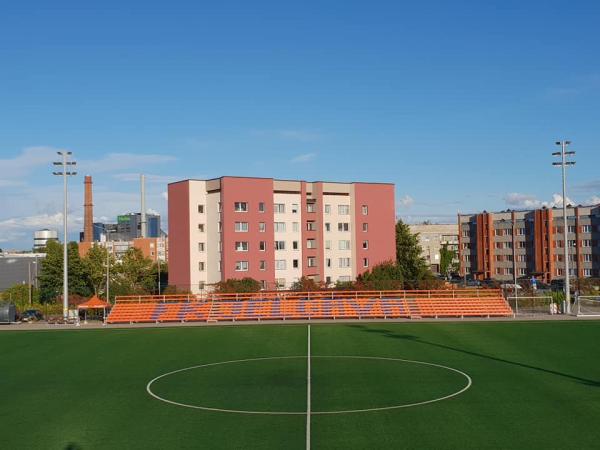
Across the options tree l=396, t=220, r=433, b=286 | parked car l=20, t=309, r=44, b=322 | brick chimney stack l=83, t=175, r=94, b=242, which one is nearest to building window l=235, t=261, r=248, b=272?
parked car l=20, t=309, r=44, b=322

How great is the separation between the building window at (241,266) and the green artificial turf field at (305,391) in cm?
3596

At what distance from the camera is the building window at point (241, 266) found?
253ft

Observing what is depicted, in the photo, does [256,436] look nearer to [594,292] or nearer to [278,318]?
[278,318]

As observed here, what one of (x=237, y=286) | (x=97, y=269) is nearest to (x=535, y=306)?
(x=237, y=286)

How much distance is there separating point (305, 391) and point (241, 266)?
5430 centimetres

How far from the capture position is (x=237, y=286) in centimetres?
6781

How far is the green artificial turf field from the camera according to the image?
18000 mm

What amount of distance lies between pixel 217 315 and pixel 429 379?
97.1 feet

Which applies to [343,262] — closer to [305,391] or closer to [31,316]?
[31,316]

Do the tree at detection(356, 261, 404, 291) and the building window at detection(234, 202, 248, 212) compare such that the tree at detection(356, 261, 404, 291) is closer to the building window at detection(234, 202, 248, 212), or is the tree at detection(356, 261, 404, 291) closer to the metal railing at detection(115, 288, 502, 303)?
the metal railing at detection(115, 288, 502, 303)

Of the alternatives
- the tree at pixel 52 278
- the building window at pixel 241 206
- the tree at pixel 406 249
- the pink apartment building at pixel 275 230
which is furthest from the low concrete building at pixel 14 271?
the tree at pixel 406 249

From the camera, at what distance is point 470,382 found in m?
24.9

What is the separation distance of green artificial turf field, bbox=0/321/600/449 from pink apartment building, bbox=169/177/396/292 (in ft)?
122

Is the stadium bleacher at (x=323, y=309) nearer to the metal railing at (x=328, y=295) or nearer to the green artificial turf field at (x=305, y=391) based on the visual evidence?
the metal railing at (x=328, y=295)
